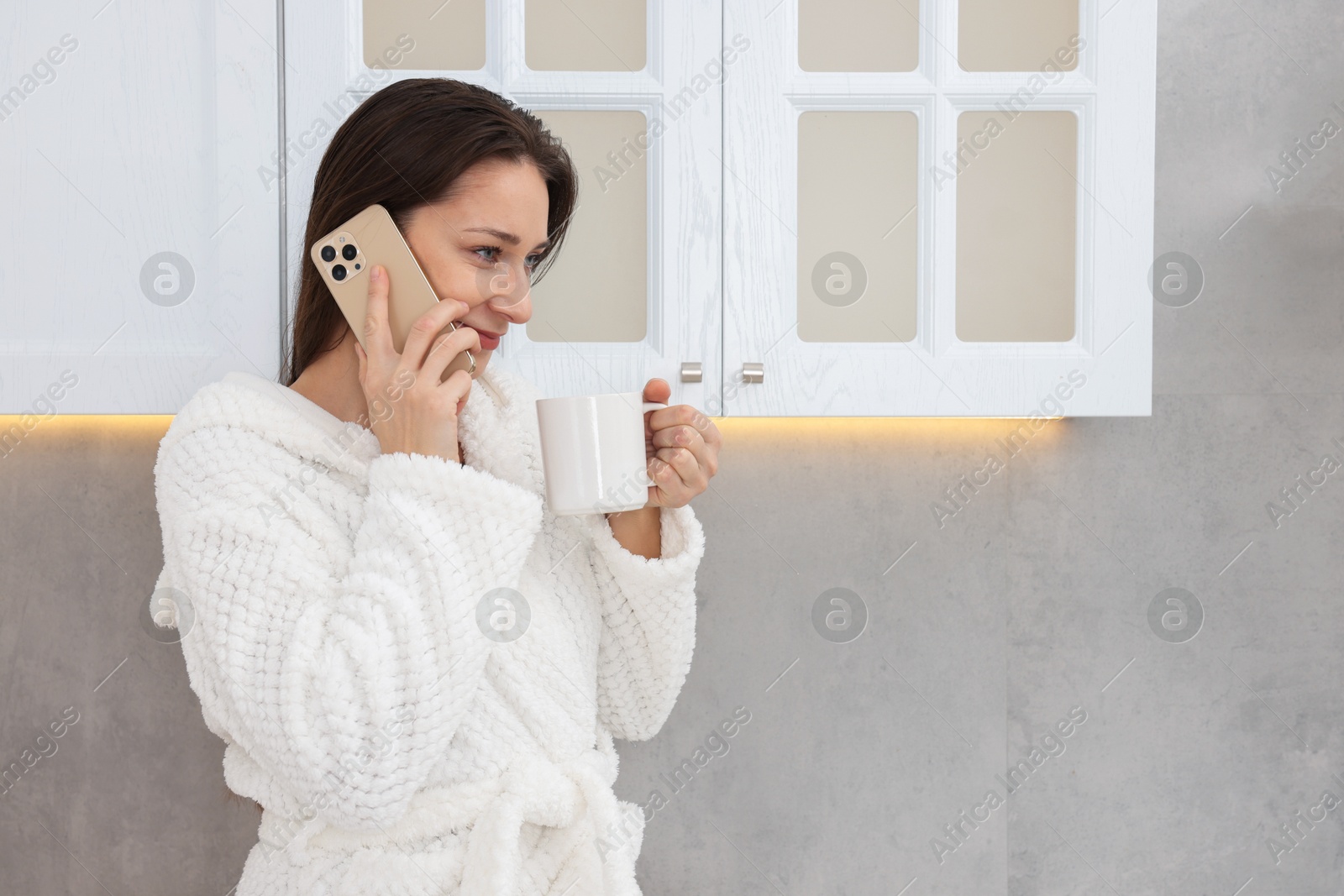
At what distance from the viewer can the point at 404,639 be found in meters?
0.62

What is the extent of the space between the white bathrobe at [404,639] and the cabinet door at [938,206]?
30 cm

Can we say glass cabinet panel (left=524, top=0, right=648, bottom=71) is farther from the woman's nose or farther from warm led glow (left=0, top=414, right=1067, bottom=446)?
warm led glow (left=0, top=414, right=1067, bottom=446)

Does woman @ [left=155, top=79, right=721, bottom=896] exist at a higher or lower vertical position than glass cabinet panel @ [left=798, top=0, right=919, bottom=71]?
lower

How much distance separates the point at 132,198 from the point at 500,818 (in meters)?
0.76

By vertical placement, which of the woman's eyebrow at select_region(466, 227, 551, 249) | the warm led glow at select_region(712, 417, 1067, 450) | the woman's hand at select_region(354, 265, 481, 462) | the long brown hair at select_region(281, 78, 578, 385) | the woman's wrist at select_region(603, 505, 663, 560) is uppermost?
the long brown hair at select_region(281, 78, 578, 385)

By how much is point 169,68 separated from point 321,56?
0.54 ft

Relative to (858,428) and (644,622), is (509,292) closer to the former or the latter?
(644,622)

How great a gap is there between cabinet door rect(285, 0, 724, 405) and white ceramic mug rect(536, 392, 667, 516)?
0.31m

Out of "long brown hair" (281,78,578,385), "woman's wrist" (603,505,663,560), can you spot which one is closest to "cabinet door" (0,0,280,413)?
"long brown hair" (281,78,578,385)

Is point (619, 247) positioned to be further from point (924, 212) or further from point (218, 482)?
point (218, 482)

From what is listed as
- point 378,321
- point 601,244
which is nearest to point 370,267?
point 378,321

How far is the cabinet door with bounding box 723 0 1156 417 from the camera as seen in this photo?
0.99 m

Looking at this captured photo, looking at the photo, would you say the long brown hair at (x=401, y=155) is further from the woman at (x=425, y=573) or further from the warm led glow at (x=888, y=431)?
the warm led glow at (x=888, y=431)

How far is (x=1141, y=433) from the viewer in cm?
124
